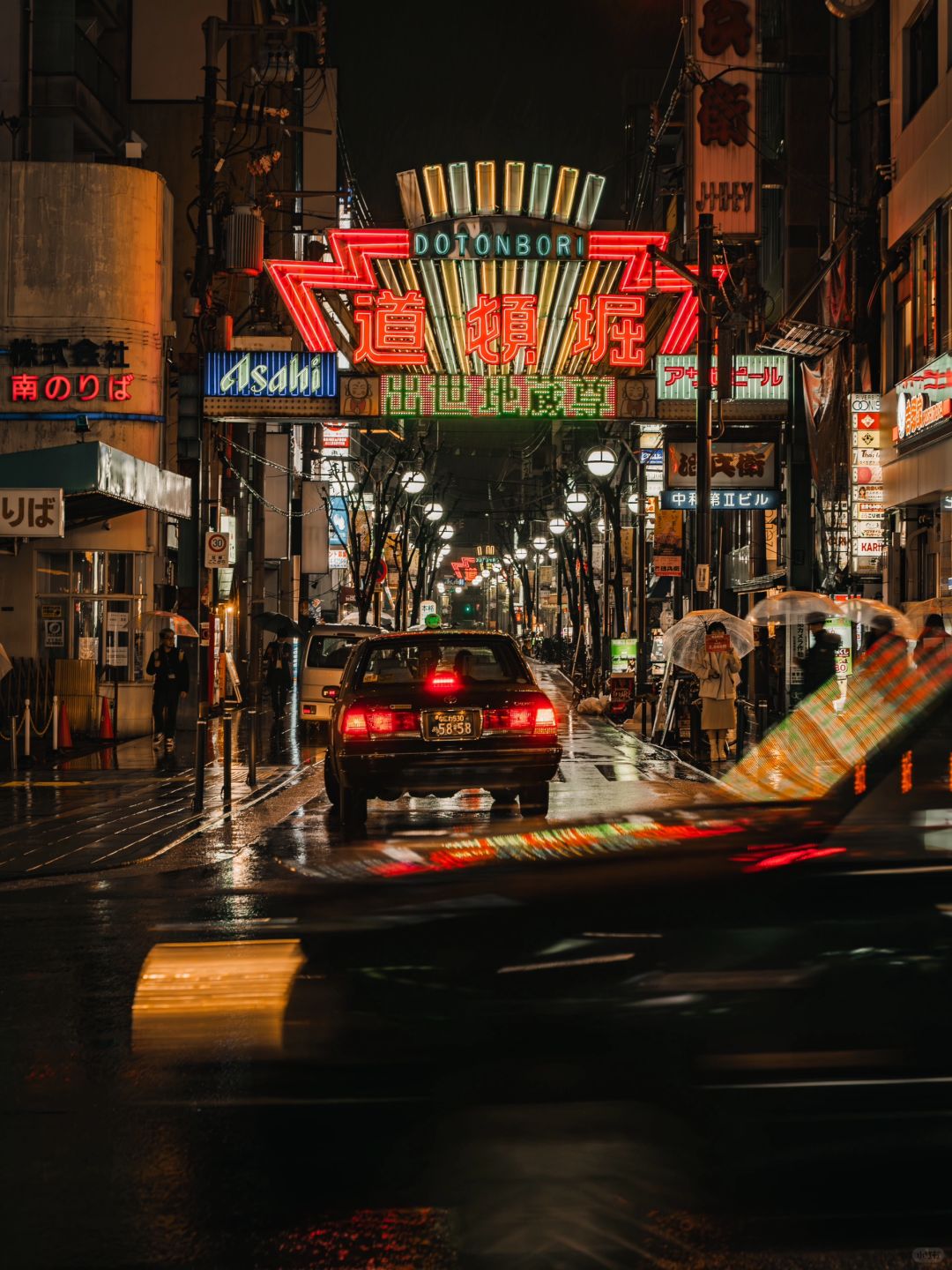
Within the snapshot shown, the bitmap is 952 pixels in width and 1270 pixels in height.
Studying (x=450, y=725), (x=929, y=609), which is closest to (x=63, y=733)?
(x=450, y=725)

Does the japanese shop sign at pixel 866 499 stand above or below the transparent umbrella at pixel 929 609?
above

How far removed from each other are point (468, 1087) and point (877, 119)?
2833 centimetres

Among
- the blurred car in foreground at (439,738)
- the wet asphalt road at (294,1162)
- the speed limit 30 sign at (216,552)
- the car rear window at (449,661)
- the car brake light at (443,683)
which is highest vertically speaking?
the speed limit 30 sign at (216,552)

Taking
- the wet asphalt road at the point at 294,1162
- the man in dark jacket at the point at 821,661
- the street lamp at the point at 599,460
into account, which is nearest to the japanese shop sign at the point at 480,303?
Result: the street lamp at the point at 599,460

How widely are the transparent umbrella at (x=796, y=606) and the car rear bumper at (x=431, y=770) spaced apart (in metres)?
8.92

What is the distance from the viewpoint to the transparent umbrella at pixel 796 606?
22000 mm

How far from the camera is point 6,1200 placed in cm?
446

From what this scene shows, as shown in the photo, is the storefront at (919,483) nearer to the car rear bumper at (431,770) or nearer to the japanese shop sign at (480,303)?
the japanese shop sign at (480,303)

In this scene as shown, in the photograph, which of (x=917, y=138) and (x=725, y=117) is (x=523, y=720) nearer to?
(x=917, y=138)

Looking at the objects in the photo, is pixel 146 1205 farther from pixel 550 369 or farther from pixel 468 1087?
pixel 550 369

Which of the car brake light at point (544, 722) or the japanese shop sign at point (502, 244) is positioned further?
the japanese shop sign at point (502, 244)

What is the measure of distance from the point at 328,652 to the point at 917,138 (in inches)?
573

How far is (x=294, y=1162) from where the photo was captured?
4785 millimetres

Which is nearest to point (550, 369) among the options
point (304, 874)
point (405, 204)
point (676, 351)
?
point (676, 351)
